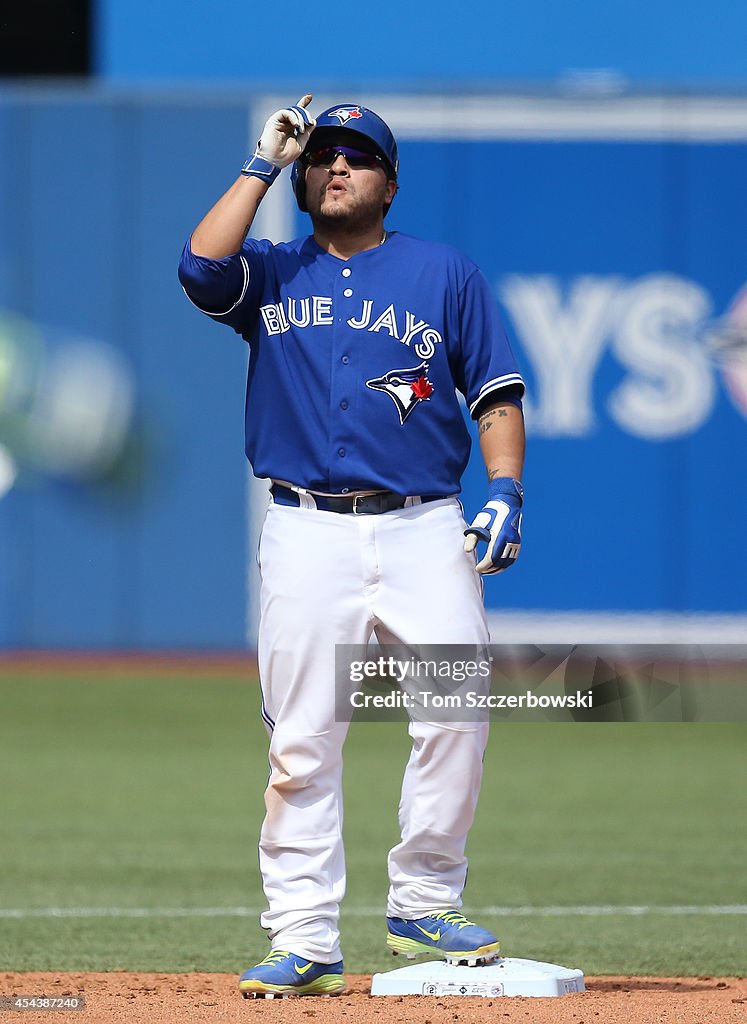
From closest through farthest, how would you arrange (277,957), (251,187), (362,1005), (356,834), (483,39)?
(362,1005)
(277,957)
(251,187)
(356,834)
(483,39)

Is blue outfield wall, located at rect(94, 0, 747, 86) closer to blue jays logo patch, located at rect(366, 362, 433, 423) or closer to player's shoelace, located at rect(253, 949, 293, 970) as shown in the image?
blue jays logo patch, located at rect(366, 362, 433, 423)

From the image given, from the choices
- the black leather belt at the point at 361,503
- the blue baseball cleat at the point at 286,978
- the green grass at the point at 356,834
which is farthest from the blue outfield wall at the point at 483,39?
the blue baseball cleat at the point at 286,978

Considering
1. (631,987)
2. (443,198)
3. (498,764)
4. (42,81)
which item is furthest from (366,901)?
(42,81)

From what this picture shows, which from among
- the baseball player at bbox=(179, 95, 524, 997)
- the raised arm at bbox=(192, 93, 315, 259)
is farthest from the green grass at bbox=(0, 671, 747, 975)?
the raised arm at bbox=(192, 93, 315, 259)

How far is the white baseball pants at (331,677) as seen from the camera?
4.83 metres

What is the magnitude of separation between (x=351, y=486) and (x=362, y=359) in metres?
0.35

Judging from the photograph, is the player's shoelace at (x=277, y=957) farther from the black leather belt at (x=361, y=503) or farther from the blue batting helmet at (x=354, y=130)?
the blue batting helmet at (x=354, y=130)

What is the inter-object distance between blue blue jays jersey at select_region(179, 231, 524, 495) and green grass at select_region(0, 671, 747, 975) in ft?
5.70

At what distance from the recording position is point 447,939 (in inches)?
195

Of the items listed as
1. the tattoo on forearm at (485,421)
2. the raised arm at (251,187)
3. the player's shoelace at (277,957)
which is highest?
the raised arm at (251,187)

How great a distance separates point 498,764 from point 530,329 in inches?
206

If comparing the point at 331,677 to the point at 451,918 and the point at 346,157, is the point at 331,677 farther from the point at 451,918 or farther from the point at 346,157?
the point at 346,157

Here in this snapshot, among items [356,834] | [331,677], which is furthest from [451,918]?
[356,834]

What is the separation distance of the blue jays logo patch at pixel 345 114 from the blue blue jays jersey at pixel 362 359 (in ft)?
1.20
